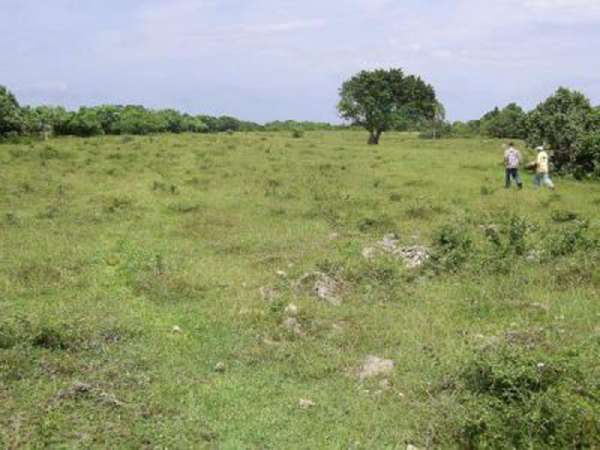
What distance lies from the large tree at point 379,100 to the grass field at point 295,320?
3217cm

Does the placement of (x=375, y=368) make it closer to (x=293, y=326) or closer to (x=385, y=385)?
(x=385, y=385)

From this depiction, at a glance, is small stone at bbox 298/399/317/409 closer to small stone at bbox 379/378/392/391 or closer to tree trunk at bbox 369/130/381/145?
small stone at bbox 379/378/392/391

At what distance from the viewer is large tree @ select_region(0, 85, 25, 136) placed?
140ft

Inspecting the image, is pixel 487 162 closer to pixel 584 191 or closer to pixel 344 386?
pixel 584 191

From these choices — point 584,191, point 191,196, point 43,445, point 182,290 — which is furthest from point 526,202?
point 43,445

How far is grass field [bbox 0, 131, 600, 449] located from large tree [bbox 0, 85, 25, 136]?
865 inches

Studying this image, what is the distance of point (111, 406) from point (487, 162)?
28.3 m

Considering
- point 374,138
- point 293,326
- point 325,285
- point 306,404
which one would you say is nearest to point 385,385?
point 306,404

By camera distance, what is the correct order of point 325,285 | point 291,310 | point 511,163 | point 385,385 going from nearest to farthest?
point 385,385 < point 291,310 < point 325,285 < point 511,163

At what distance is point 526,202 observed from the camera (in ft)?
70.8

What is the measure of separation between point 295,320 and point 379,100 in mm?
46009

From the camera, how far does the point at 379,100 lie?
54.9 m

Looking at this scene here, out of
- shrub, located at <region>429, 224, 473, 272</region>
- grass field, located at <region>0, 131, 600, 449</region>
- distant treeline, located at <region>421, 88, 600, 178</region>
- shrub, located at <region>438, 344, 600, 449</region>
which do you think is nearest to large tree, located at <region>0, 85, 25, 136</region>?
grass field, located at <region>0, 131, 600, 449</region>

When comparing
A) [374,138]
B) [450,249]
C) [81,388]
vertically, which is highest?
[374,138]
